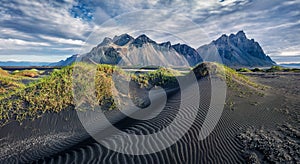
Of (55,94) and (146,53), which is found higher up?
(146,53)

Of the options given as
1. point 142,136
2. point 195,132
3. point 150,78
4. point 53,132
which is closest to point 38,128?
point 53,132

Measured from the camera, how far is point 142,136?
7.16 m

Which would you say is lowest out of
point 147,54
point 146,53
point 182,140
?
point 182,140

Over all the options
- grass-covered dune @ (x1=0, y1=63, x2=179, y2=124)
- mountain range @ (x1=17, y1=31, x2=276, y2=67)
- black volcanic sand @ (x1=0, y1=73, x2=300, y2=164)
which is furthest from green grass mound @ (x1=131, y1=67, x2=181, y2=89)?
black volcanic sand @ (x1=0, y1=73, x2=300, y2=164)

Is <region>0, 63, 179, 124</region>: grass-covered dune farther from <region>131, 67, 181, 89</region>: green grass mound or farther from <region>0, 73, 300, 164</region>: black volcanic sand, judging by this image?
<region>131, 67, 181, 89</region>: green grass mound

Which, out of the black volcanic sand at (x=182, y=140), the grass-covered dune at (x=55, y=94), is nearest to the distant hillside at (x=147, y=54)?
the grass-covered dune at (x=55, y=94)

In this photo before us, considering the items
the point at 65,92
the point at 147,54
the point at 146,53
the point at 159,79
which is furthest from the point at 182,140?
the point at 146,53

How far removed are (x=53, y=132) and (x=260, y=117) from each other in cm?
933

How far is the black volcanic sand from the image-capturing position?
582 cm

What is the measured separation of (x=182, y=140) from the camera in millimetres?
6742

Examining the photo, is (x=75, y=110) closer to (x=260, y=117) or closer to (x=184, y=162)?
(x=184, y=162)

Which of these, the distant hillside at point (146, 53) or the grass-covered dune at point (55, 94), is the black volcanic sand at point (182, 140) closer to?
the grass-covered dune at point (55, 94)

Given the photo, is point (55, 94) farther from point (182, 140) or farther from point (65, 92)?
point (182, 140)

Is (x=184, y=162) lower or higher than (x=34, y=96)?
lower
